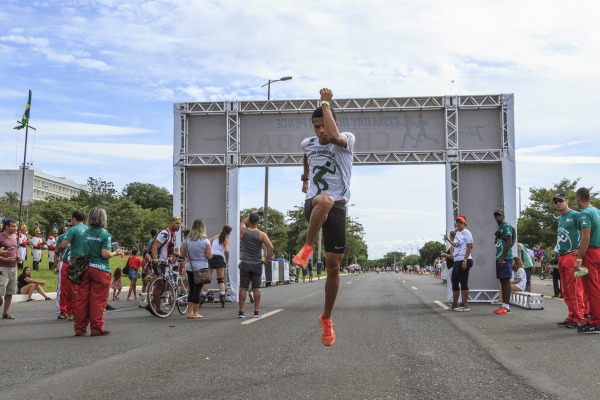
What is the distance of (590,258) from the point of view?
8984 millimetres

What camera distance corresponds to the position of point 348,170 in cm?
530

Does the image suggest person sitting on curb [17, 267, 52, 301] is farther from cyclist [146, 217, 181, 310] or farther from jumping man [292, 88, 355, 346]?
jumping man [292, 88, 355, 346]

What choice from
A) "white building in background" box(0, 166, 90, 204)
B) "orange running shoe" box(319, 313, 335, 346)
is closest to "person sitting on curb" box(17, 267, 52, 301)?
"orange running shoe" box(319, 313, 335, 346)

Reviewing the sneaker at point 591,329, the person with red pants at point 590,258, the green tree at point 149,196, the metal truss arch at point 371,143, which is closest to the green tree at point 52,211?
the green tree at point 149,196

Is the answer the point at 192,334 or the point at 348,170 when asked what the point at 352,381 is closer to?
the point at 348,170

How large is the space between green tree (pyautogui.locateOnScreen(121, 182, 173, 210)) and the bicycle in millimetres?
111884

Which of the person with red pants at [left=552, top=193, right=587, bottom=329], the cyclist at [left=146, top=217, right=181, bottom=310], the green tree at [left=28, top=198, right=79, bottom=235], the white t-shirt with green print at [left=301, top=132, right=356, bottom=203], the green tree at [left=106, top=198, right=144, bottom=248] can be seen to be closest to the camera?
the white t-shirt with green print at [left=301, top=132, right=356, bottom=203]

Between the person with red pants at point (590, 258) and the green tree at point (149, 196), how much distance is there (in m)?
117

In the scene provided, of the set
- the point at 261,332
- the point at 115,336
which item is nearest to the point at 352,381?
the point at 261,332

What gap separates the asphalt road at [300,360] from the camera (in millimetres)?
4898

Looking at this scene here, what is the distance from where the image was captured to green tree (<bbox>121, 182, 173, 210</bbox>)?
404 feet

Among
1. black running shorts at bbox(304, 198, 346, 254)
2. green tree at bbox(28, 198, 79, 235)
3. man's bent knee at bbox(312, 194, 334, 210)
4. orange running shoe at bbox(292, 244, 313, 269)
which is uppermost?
green tree at bbox(28, 198, 79, 235)

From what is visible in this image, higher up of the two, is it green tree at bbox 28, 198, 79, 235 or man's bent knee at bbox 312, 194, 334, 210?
green tree at bbox 28, 198, 79, 235

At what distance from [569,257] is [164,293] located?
24.4 feet
